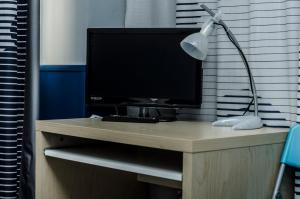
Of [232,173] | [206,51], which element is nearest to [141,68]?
[206,51]

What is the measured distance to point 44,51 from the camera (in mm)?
2371

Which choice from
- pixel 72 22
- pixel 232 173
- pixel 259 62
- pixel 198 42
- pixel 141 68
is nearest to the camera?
pixel 232 173

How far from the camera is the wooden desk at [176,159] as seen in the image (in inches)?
53.7

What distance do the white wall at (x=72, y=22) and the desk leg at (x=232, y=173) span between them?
1060 mm

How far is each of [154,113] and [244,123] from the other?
1.71ft

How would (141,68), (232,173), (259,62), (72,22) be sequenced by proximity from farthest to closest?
1. (72,22)
2. (141,68)
3. (259,62)
4. (232,173)

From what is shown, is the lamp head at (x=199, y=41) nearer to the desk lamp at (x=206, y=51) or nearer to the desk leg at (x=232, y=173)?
the desk lamp at (x=206, y=51)

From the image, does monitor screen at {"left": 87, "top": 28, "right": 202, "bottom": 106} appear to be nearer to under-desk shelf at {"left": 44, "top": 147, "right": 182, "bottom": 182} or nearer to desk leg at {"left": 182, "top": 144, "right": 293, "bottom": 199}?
under-desk shelf at {"left": 44, "top": 147, "right": 182, "bottom": 182}

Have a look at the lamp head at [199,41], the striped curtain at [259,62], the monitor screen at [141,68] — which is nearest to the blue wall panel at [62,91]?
the monitor screen at [141,68]

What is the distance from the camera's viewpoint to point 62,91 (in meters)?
2.28

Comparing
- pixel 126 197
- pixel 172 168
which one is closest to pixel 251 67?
pixel 172 168

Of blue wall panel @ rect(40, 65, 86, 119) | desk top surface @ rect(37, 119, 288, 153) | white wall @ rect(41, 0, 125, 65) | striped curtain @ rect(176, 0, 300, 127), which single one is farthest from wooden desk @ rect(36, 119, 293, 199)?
white wall @ rect(41, 0, 125, 65)

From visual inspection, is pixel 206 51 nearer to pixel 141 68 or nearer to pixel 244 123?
pixel 244 123

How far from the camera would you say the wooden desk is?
1365mm
